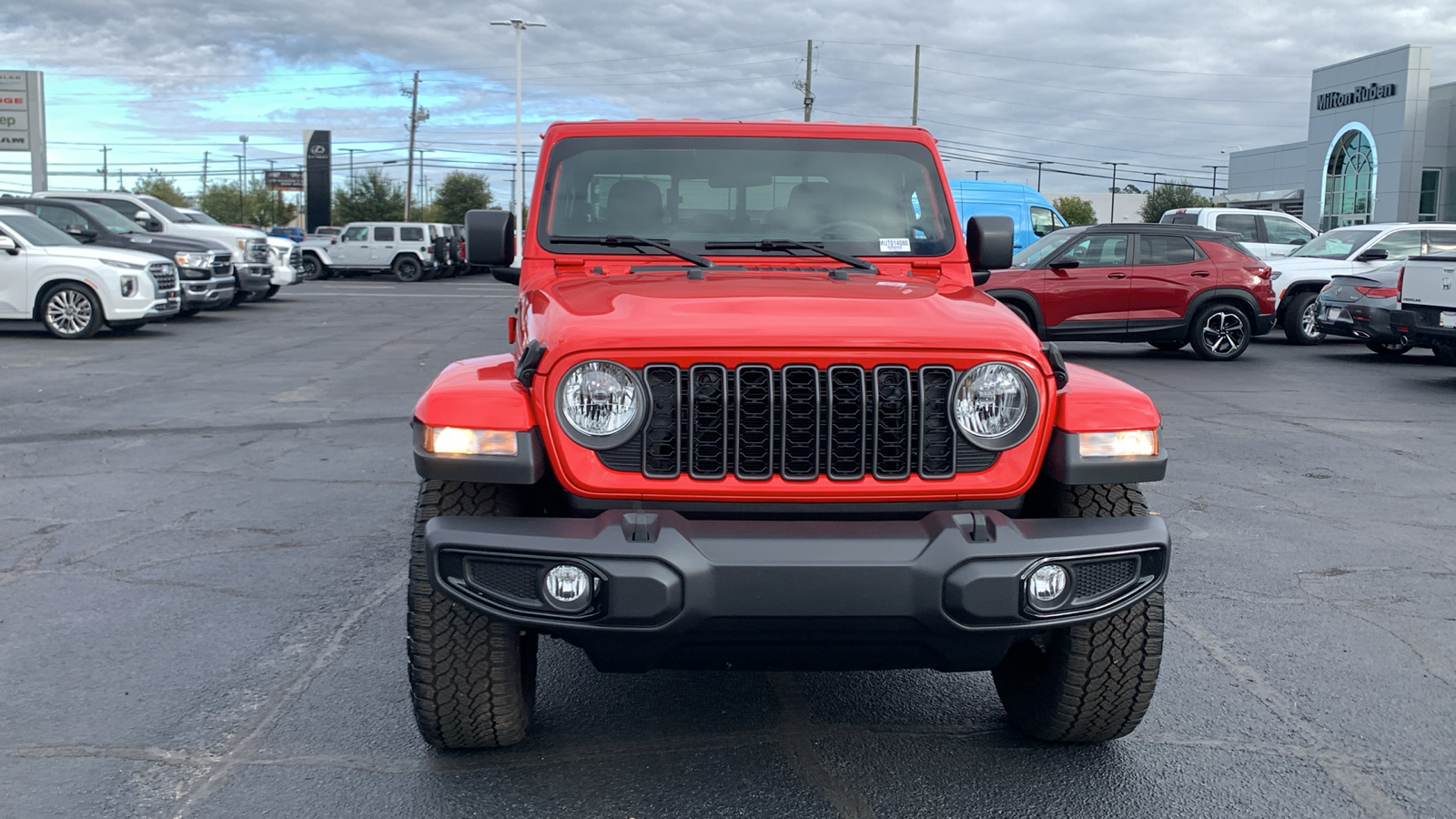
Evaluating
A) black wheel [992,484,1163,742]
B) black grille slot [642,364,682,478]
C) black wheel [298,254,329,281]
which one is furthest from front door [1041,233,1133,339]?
black wheel [298,254,329,281]

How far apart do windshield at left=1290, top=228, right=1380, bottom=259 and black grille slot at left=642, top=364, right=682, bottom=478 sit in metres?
16.6

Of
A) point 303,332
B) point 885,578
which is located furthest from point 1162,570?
point 303,332

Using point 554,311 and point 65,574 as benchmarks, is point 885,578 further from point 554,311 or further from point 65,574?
point 65,574

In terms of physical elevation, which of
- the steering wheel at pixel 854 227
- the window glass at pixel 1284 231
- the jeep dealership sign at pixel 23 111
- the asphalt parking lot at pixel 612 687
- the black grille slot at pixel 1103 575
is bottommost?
the asphalt parking lot at pixel 612 687

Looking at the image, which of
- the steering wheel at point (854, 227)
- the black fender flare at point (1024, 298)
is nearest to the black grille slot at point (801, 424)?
the steering wheel at point (854, 227)

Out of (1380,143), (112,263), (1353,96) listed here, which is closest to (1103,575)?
(112,263)

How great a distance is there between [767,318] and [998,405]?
0.62 metres

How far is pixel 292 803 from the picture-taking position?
10.3 feet

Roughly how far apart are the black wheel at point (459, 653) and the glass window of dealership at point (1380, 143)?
4618cm

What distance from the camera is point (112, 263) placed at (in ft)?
52.3

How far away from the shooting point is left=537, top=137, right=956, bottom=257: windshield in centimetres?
448

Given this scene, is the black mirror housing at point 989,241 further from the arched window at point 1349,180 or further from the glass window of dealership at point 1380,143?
the arched window at point 1349,180

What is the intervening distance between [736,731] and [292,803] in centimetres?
124

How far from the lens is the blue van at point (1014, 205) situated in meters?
24.7
